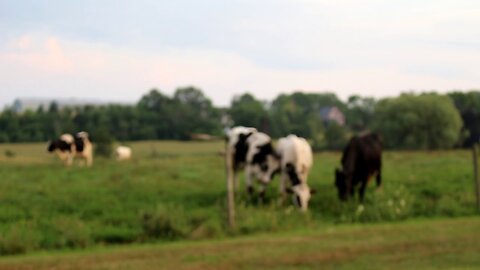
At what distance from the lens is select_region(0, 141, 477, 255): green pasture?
1623 cm

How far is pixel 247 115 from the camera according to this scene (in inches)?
3450

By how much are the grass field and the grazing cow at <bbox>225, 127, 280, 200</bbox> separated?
2.01 ft

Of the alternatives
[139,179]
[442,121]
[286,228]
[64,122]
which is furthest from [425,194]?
[64,122]

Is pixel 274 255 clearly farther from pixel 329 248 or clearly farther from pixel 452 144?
pixel 452 144

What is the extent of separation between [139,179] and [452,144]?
188 ft

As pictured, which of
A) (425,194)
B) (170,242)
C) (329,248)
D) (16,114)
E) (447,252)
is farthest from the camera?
(16,114)

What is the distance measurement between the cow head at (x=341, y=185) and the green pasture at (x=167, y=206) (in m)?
0.41

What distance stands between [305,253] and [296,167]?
784cm

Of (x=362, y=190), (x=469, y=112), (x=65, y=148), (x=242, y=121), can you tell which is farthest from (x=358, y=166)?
(x=469, y=112)

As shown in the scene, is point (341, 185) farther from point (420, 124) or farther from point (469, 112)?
point (469, 112)

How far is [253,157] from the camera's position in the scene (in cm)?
2178

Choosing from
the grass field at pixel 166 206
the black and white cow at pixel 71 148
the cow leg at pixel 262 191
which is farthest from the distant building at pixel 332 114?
the cow leg at pixel 262 191

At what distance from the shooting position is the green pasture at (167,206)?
16.2 m

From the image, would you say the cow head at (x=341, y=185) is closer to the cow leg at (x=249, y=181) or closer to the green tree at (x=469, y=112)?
the cow leg at (x=249, y=181)
